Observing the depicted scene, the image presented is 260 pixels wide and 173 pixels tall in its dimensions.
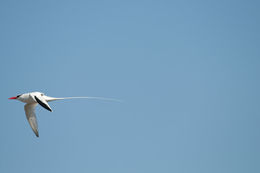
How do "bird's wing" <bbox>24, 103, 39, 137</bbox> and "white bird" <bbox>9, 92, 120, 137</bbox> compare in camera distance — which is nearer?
"white bird" <bbox>9, 92, 120, 137</bbox>

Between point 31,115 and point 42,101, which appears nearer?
point 42,101

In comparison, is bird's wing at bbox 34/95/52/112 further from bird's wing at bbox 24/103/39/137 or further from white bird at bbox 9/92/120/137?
bird's wing at bbox 24/103/39/137

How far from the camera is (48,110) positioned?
28.6 m

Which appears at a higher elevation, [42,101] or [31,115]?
[31,115]

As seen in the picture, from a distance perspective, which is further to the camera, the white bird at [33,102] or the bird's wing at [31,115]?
the bird's wing at [31,115]

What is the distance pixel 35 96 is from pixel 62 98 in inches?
77.2

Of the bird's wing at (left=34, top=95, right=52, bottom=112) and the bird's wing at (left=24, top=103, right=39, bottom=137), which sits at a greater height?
the bird's wing at (left=24, top=103, right=39, bottom=137)

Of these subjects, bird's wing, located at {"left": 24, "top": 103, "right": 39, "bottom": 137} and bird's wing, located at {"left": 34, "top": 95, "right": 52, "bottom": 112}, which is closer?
bird's wing, located at {"left": 34, "top": 95, "right": 52, "bottom": 112}

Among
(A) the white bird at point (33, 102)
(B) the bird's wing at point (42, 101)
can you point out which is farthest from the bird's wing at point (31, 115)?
(B) the bird's wing at point (42, 101)

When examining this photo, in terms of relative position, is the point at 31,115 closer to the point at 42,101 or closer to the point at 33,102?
the point at 33,102

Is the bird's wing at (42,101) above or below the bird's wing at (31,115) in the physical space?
below

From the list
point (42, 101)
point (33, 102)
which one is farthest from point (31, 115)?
point (42, 101)

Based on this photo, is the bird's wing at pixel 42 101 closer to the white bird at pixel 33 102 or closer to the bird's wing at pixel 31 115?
the white bird at pixel 33 102

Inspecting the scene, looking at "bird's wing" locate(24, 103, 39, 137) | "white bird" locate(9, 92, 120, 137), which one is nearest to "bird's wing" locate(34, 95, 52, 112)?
"white bird" locate(9, 92, 120, 137)
